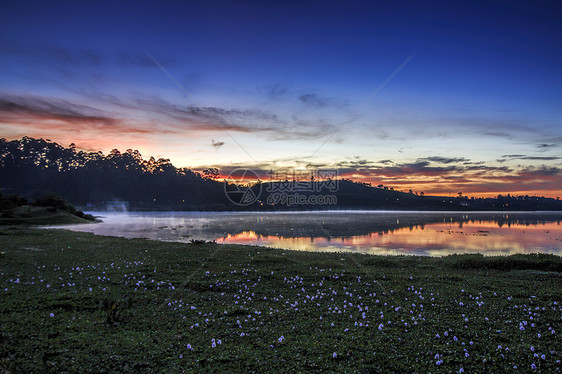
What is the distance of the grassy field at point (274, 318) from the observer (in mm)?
6895

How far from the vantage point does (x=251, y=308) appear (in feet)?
34.3

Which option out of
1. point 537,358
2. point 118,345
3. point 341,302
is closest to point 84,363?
point 118,345

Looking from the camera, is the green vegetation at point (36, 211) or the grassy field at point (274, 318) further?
the green vegetation at point (36, 211)

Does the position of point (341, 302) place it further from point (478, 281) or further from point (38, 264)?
point (38, 264)

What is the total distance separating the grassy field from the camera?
6895 mm

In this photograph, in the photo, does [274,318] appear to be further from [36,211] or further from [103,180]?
[103,180]

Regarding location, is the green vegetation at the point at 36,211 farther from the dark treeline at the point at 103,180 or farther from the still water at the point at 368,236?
the dark treeline at the point at 103,180

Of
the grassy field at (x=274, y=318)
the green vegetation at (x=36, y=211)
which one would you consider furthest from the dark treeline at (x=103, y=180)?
the grassy field at (x=274, y=318)

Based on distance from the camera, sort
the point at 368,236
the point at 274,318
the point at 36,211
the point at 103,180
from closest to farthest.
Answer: the point at 274,318, the point at 368,236, the point at 36,211, the point at 103,180

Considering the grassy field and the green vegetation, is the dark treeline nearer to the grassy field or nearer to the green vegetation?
the green vegetation

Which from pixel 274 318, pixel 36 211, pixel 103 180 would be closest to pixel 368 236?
pixel 274 318

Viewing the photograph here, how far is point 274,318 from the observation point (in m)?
9.55

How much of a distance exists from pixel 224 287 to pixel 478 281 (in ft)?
37.5

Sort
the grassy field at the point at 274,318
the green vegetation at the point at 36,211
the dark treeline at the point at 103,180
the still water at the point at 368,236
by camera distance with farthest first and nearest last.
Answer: the dark treeline at the point at 103,180 < the green vegetation at the point at 36,211 < the still water at the point at 368,236 < the grassy field at the point at 274,318
